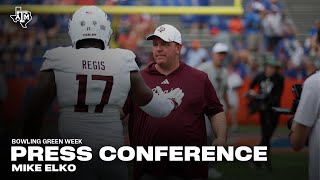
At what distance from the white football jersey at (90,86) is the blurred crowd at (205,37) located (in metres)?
4.29

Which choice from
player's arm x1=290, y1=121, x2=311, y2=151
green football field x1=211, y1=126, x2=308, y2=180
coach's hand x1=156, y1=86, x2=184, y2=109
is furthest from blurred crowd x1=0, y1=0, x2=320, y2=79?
player's arm x1=290, y1=121, x2=311, y2=151

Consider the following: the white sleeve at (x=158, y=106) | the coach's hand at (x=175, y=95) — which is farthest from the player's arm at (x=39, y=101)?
the coach's hand at (x=175, y=95)

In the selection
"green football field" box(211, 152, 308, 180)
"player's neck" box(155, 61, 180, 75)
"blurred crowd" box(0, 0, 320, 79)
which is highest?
"blurred crowd" box(0, 0, 320, 79)

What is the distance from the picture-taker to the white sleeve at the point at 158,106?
3.03 m

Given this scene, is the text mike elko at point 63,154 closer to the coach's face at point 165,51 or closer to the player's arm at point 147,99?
the player's arm at point 147,99

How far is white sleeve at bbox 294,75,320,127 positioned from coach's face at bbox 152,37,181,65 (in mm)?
1018

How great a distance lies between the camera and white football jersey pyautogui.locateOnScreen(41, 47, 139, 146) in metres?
2.77

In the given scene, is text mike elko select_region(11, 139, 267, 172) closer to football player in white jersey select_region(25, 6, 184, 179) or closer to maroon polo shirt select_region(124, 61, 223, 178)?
maroon polo shirt select_region(124, 61, 223, 178)

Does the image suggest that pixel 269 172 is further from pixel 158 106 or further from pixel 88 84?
pixel 88 84

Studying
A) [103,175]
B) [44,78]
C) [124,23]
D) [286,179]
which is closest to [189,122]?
[103,175]

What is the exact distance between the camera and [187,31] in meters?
9.30

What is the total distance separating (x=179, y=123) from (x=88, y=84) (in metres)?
0.80

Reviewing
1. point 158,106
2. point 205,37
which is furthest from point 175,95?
point 205,37

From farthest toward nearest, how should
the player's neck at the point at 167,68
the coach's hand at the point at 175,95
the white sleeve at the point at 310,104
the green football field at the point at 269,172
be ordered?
the green football field at the point at 269,172
the player's neck at the point at 167,68
the coach's hand at the point at 175,95
the white sleeve at the point at 310,104
